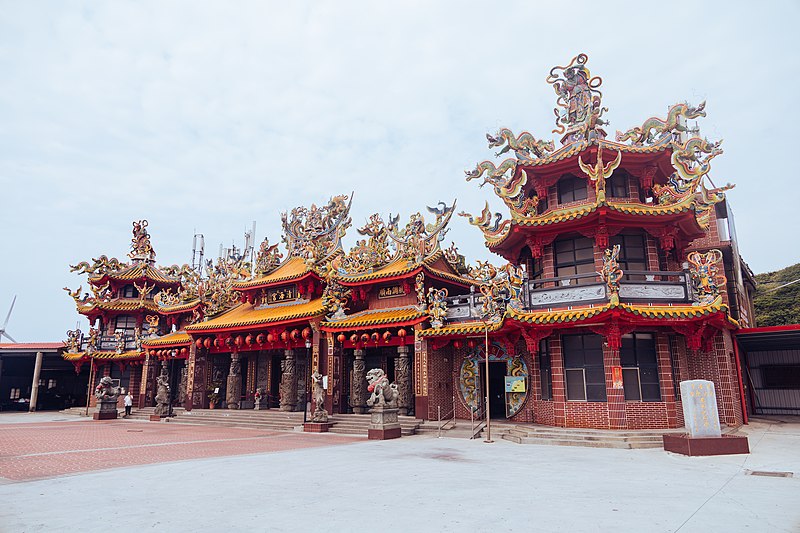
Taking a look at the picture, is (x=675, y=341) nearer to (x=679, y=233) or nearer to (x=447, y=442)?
(x=679, y=233)

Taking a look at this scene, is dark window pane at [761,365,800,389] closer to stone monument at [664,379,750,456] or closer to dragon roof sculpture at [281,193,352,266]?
stone monument at [664,379,750,456]

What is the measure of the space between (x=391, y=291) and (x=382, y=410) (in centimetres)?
738

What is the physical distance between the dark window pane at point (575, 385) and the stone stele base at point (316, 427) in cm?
1046

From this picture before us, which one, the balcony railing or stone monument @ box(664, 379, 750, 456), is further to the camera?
the balcony railing

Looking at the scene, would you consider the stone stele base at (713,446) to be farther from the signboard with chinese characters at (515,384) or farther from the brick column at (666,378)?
the signboard with chinese characters at (515,384)

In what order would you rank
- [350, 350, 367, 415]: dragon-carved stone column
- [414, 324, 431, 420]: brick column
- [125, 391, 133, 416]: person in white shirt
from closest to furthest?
[414, 324, 431, 420]: brick column
[350, 350, 367, 415]: dragon-carved stone column
[125, 391, 133, 416]: person in white shirt

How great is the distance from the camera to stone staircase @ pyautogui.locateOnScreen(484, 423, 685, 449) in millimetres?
15102

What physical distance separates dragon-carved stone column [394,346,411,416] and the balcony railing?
697 centimetres

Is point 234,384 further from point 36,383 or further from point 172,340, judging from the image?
point 36,383

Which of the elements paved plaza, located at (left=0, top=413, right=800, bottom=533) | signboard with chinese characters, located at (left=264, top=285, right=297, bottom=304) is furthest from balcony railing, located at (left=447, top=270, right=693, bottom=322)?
signboard with chinese characters, located at (left=264, top=285, right=297, bottom=304)

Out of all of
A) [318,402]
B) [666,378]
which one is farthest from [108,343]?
[666,378]

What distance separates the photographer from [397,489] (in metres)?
9.07

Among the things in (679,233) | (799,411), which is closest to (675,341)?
(679,233)

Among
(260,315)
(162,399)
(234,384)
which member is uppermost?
(260,315)
